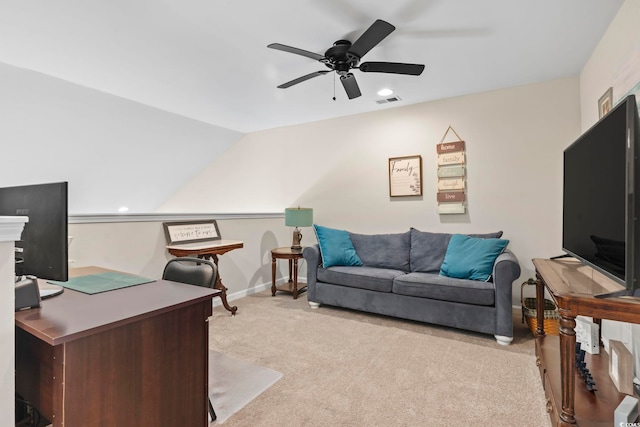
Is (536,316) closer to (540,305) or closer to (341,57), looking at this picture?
(540,305)

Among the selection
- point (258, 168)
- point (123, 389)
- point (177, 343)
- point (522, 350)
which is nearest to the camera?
point (123, 389)

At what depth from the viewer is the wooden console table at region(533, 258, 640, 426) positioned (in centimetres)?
121

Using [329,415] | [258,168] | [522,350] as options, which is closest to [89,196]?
[258,168]

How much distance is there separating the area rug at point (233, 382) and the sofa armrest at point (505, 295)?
1.86m

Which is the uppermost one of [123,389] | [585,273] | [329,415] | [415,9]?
[415,9]

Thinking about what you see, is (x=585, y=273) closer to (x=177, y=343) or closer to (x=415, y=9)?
(x=415, y=9)

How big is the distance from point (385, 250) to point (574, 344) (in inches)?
97.2

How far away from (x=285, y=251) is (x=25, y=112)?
10.2 ft

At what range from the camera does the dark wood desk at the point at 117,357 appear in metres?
1.02

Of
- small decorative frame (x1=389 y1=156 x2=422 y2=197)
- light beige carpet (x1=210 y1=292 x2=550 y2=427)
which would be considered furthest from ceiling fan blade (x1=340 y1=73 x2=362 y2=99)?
light beige carpet (x1=210 y1=292 x2=550 y2=427)

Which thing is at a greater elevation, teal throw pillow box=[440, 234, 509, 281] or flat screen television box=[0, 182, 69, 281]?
flat screen television box=[0, 182, 69, 281]

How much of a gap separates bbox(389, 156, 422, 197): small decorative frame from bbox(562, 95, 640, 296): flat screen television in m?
2.01

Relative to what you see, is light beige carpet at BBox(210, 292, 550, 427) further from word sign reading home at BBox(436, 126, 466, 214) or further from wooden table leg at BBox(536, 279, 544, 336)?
word sign reading home at BBox(436, 126, 466, 214)

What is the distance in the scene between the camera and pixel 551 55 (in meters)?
2.68
